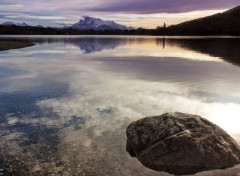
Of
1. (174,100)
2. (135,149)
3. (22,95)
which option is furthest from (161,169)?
(22,95)

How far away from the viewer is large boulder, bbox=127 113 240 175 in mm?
7820

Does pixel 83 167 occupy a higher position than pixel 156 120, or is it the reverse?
pixel 156 120

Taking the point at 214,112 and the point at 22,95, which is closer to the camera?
the point at 214,112

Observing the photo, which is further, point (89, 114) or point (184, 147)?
point (89, 114)

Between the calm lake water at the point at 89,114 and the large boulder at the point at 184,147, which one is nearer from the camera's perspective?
the large boulder at the point at 184,147

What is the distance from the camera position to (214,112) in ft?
41.0

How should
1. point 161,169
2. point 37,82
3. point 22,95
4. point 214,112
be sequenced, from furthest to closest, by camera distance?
1. point 37,82
2. point 22,95
3. point 214,112
4. point 161,169

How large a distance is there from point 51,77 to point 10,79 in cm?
370

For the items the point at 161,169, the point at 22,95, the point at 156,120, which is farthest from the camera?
the point at 22,95

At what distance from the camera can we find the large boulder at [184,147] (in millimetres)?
7820

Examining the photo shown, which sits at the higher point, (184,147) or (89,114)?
(184,147)

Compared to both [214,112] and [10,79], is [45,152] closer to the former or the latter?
[214,112]

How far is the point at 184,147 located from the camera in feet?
26.1

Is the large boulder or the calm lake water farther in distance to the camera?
the calm lake water
